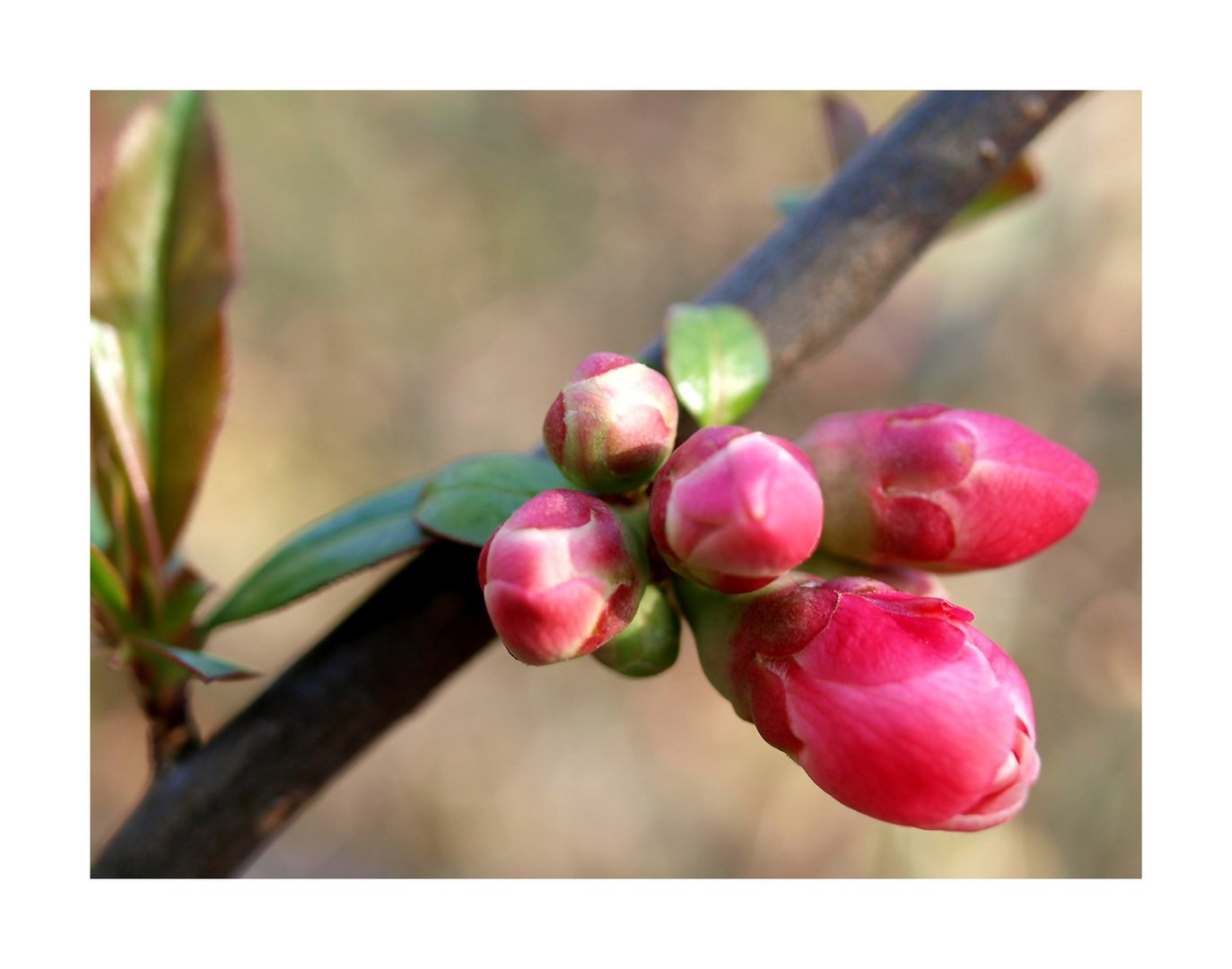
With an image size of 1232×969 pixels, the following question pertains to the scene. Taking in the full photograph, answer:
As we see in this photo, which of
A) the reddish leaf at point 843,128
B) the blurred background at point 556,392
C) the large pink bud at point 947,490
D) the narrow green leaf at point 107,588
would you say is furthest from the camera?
the blurred background at point 556,392

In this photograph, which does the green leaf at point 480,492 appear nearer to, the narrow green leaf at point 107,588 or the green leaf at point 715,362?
the green leaf at point 715,362

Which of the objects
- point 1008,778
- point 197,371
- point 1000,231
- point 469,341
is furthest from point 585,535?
point 1000,231

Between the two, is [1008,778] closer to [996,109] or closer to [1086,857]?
[996,109]

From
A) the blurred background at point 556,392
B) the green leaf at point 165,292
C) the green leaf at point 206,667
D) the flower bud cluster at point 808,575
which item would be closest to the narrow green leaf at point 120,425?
the green leaf at point 165,292

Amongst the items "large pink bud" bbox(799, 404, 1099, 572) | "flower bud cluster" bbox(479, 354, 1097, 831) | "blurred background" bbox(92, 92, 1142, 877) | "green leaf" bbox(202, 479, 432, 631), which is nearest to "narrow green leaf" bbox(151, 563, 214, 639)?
"green leaf" bbox(202, 479, 432, 631)

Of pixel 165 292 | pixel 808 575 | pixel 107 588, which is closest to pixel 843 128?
pixel 808 575

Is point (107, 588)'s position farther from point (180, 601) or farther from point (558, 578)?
point (558, 578)
